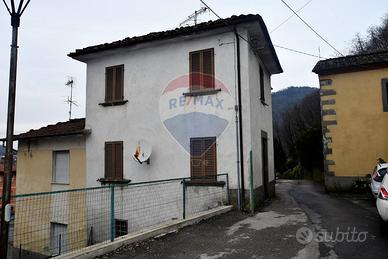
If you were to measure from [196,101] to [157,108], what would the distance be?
5.03 ft

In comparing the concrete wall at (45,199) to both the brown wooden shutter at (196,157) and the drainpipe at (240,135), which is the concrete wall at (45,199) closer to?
the brown wooden shutter at (196,157)

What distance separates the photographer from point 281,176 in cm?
3130

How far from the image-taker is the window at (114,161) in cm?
1161

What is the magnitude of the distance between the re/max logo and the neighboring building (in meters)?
6.48

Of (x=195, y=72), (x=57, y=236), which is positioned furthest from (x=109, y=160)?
(x=195, y=72)

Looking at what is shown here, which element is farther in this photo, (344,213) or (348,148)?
(348,148)

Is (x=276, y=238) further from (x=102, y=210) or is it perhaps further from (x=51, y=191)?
(x=51, y=191)

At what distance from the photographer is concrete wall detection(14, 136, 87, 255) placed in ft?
37.7

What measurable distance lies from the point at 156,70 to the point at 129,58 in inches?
52.5

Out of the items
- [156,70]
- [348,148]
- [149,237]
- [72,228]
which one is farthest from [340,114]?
[72,228]

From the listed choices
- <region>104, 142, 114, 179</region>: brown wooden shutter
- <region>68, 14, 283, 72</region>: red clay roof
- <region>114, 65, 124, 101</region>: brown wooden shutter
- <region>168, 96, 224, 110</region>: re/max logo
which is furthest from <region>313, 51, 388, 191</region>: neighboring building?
<region>104, 142, 114, 179</region>: brown wooden shutter

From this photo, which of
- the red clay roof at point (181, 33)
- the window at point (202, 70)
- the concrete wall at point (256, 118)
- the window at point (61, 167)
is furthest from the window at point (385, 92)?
the window at point (61, 167)

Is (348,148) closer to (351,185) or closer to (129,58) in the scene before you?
(351,185)

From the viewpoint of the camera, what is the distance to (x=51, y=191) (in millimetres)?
12719
